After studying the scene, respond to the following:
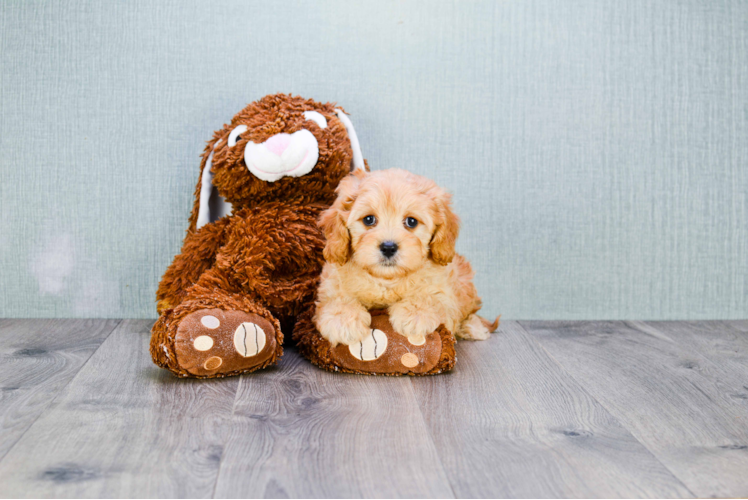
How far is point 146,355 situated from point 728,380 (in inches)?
55.5

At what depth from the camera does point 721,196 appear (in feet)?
6.58

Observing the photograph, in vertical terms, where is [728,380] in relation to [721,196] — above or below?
below

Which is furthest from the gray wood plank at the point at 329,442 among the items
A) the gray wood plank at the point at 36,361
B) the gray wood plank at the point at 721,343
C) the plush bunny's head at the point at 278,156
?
the gray wood plank at the point at 721,343

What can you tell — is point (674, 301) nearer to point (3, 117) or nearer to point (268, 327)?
point (268, 327)

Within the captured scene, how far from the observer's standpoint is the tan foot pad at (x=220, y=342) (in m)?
1.30

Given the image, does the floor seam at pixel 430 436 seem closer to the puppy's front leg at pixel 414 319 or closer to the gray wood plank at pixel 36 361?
the puppy's front leg at pixel 414 319

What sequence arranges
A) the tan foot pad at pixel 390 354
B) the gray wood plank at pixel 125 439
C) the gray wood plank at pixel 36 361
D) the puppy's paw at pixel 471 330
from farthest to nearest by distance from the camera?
the puppy's paw at pixel 471 330, the tan foot pad at pixel 390 354, the gray wood plank at pixel 36 361, the gray wood plank at pixel 125 439

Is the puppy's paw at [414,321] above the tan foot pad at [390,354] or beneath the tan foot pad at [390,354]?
above

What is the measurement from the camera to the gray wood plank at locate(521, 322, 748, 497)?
100 centimetres

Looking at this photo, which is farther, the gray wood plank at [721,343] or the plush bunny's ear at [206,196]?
the plush bunny's ear at [206,196]

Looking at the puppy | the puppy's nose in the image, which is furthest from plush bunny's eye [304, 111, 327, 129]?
the puppy's nose

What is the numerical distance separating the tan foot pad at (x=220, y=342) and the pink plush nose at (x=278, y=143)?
16.7 inches

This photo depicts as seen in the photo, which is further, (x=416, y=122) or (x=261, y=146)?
(x=416, y=122)

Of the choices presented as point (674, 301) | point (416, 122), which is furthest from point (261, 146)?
point (674, 301)
